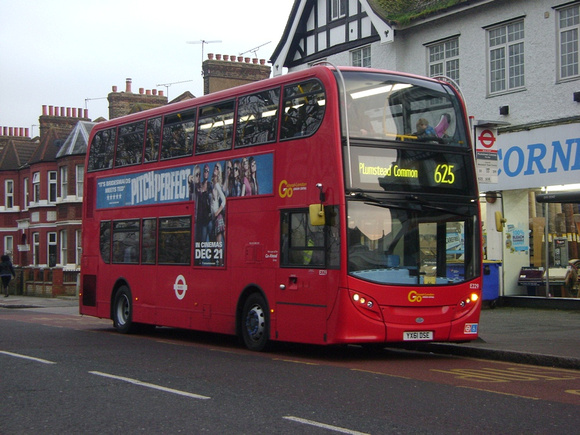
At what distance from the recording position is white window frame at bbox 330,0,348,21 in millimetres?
27886

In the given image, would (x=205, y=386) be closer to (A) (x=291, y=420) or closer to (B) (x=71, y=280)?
(A) (x=291, y=420)

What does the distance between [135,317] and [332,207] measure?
7.18m

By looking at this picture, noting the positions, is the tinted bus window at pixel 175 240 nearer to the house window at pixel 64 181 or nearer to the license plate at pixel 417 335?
the license plate at pixel 417 335

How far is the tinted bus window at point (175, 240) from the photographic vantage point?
16.1 metres

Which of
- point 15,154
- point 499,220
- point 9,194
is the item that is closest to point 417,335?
point 499,220

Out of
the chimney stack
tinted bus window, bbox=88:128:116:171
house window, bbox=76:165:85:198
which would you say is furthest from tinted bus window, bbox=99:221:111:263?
house window, bbox=76:165:85:198

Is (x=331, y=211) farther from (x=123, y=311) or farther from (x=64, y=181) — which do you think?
(x=64, y=181)

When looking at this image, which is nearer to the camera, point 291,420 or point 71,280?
point 291,420

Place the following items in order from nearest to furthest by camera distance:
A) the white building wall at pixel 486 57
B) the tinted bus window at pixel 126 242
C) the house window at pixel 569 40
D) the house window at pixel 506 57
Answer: the tinted bus window at pixel 126 242
the house window at pixel 569 40
the white building wall at pixel 486 57
the house window at pixel 506 57

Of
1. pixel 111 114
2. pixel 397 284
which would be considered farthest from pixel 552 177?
pixel 111 114

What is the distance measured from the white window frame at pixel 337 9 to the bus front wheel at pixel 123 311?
536 inches

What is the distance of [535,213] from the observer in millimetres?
21797

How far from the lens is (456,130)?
13.4 m

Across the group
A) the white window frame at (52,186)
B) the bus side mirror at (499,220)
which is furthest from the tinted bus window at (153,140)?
the white window frame at (52,186)
